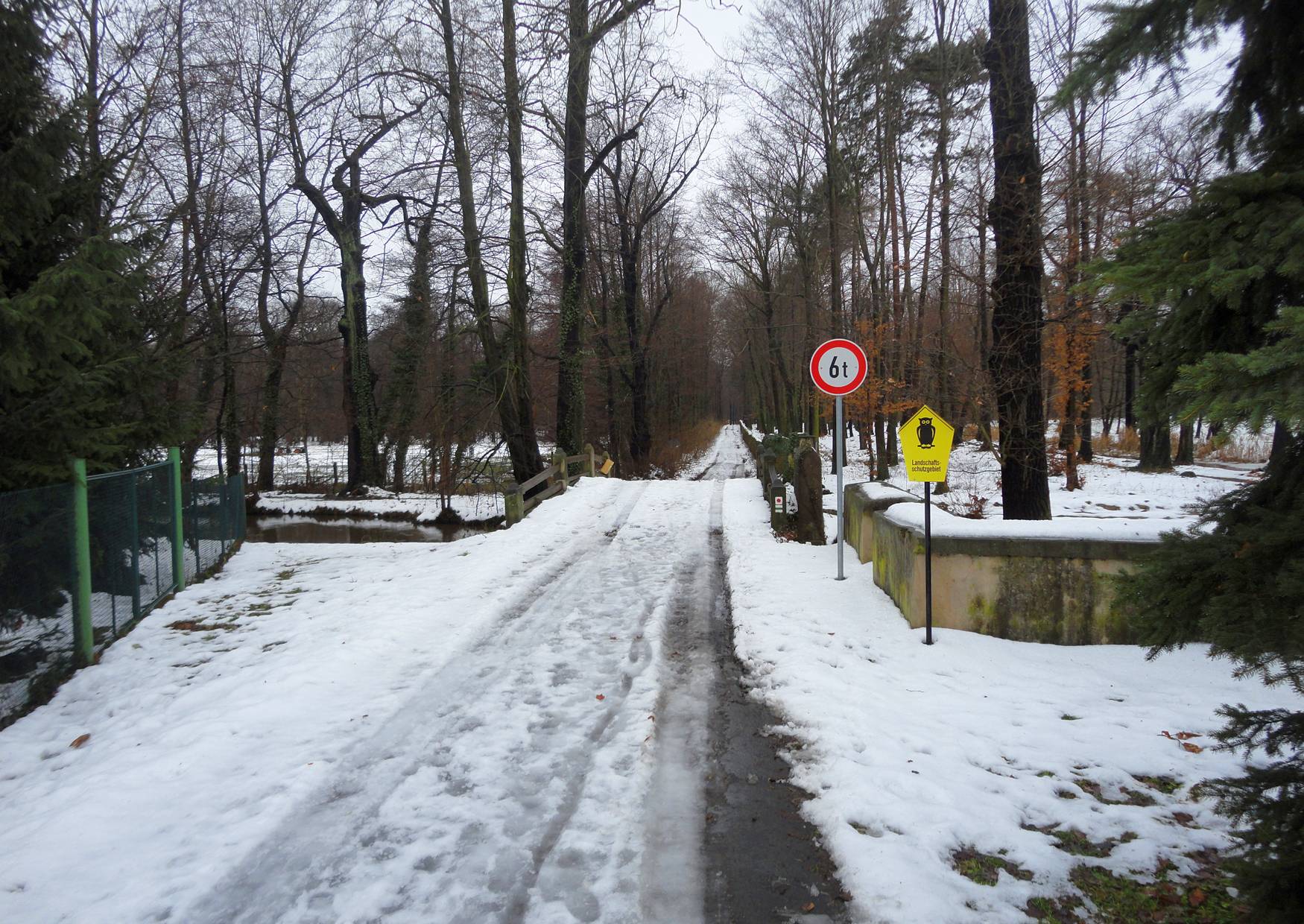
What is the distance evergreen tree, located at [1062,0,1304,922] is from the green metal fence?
705cm

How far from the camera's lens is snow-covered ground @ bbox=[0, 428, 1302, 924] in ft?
10.6

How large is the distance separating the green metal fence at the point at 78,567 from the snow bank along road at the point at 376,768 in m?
0.30

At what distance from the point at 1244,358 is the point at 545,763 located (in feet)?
12.5

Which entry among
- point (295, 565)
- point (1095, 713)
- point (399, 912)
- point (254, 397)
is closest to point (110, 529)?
point (295, 565)

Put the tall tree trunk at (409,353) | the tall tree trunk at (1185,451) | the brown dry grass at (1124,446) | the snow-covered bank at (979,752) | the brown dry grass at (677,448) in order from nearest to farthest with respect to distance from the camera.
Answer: the snow-covered bank at (979,752)
the tall tree trunk at (409,353)
the tall tree trunk at (1185,451)
the brown dry grass at (1124,446)
the brown dry grass at (677,448)

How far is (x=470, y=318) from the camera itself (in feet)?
72.5

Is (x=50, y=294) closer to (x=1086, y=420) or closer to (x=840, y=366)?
(x=840, y=366)

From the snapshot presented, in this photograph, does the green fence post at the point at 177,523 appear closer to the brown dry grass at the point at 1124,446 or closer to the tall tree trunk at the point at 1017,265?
the tall tree trunk at the point at 1017,265

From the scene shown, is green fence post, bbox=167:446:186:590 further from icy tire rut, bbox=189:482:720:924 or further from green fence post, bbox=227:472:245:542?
icy tire rut, bbox=189:482:720:924

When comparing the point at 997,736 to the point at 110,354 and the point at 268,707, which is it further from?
the point at 110,354

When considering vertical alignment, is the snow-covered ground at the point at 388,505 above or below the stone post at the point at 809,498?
below

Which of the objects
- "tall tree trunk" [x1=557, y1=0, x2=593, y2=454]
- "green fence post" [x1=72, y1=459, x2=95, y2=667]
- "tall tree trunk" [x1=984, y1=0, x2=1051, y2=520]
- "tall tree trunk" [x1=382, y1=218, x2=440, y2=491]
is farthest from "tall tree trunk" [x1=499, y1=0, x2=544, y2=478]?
"green fence post" [x1=72, y1=459, x2=95, y2=667]

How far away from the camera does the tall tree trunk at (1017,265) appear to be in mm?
8867

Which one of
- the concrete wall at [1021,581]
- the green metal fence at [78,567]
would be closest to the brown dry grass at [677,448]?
the green metal fence at [78,567]
